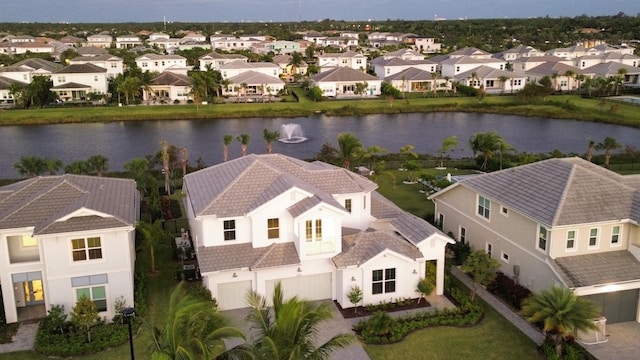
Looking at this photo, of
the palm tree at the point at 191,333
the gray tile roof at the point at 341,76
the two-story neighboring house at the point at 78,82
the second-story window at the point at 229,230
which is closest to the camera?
the palm tree at the point at 191,333

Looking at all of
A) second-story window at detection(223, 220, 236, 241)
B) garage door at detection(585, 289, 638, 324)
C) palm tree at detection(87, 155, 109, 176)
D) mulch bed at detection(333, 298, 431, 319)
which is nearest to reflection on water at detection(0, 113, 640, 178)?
palm tree at detection(87, 155, 109, 176)

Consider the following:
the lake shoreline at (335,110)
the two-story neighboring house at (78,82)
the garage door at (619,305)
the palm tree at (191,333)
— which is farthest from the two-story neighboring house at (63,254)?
the two-story neighboring house at (78,82)

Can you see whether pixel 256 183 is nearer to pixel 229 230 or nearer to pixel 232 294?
pixel 229 230

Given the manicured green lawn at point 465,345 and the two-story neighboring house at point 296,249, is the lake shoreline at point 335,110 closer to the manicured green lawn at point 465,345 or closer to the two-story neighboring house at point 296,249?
the two-story neighboring house at point 296,249

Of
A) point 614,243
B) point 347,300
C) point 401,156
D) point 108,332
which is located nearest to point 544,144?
point 401,156

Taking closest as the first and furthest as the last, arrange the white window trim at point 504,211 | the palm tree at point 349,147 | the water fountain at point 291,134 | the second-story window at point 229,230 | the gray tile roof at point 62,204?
the gray tile roof at point 62,204 < the second-story window at point 229,230 < the white window trim at point 504,211 < the palm tree at point 349,147 < the water fountain at point 291,134

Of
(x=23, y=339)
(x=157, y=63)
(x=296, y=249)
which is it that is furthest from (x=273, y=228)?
(x=157, y=63)
